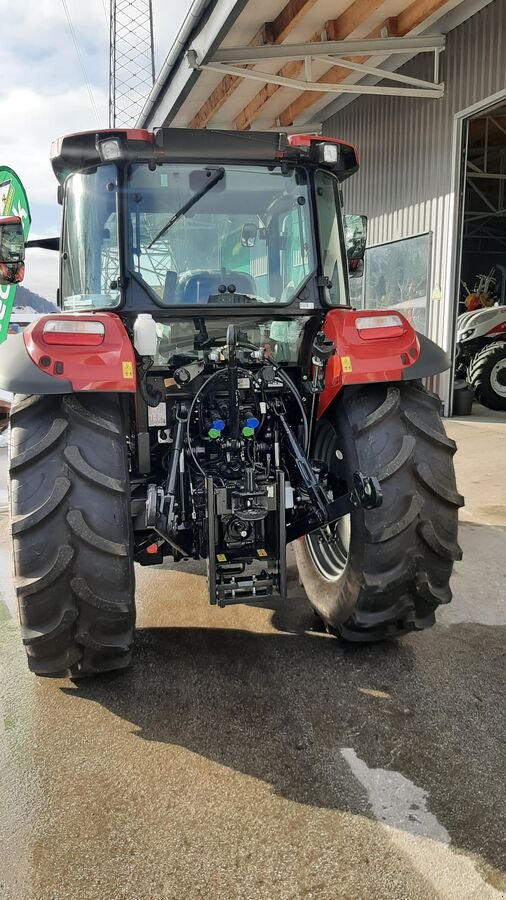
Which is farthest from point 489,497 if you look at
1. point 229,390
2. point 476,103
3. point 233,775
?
point 476,103

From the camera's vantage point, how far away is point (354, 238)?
3.83 metres

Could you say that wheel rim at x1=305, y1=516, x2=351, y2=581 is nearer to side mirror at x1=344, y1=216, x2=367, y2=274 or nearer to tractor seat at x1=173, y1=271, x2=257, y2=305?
tractor seat at x1=173, y1=271, x2=257, y2=305

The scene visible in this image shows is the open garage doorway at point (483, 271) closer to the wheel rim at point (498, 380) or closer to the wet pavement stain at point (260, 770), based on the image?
the wheel rim at point (498, 380)

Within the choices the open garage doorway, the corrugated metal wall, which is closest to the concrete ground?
the corrugated metal wall

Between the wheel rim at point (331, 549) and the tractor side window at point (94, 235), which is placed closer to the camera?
the tractor side window at point (94, 235)

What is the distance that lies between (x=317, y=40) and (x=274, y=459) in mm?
7601

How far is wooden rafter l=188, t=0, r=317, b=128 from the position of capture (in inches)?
296

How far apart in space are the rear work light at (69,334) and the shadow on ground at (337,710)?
4.73 feet

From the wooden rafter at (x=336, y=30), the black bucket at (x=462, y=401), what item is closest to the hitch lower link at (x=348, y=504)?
the wooden rafter at (x=336, y=30)

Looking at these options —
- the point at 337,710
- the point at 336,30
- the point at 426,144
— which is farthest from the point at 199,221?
the point at 426,144

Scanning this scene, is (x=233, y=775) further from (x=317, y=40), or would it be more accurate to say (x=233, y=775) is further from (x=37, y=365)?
(x=317, y=40)

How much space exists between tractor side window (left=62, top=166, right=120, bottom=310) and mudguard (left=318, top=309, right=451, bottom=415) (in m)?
1.02

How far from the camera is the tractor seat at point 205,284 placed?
313 cm

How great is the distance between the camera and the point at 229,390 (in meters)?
2.90
